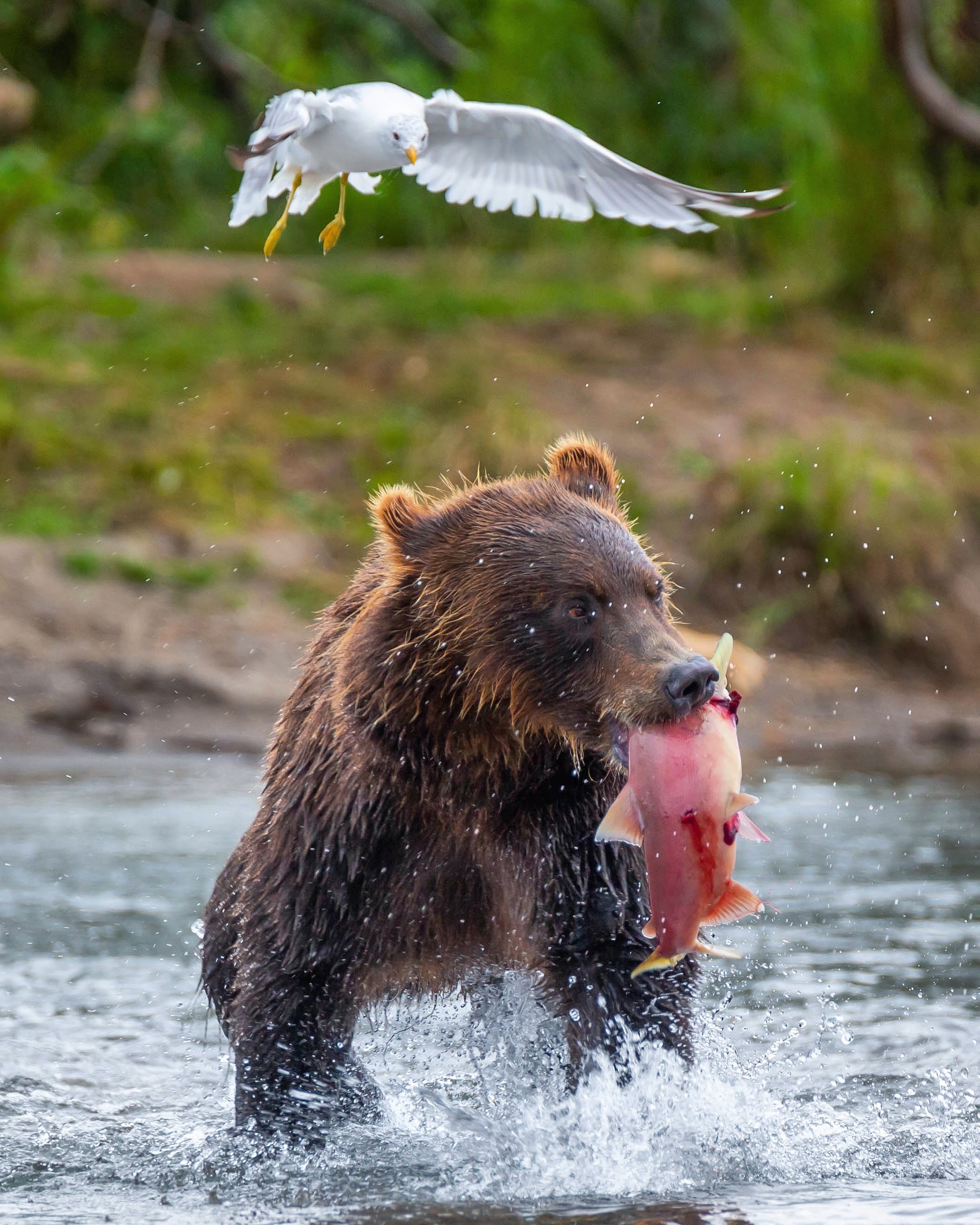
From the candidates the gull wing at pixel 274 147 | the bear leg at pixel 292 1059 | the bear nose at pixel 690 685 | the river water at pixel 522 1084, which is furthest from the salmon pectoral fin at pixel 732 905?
the gull wing at pixel 274 147

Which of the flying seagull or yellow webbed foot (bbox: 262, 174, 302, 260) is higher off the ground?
the flying seagull

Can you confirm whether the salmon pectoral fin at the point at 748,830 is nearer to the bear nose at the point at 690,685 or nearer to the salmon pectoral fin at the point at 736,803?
the salmon pectoral fin at the point at 736,803

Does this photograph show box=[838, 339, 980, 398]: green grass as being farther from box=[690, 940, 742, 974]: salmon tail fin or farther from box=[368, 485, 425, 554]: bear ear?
box=[690, 940, 742, 974]: salmon tail fin

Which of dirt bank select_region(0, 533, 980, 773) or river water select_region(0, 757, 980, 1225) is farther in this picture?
dirt bank select_region(0, 533, 980, 773)

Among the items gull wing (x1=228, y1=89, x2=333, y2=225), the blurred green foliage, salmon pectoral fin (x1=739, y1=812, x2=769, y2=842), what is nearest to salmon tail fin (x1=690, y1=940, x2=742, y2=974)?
salmon pectoral fin (x1=739, y1=812, x2=769, y2=842)

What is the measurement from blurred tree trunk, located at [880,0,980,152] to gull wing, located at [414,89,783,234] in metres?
8.87

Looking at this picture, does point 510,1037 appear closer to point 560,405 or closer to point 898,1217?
point 898,1217

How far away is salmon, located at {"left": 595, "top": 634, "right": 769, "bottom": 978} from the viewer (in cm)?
396

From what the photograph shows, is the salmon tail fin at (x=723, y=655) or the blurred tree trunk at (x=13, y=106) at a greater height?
the blurred tree trunk at (x=13, y=106)

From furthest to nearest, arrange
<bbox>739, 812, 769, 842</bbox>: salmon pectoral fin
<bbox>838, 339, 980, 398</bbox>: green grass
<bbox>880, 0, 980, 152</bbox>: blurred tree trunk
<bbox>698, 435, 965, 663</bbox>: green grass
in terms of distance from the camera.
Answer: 1. <bbox>838, 339, 980, 398</bbox>: green grass
2. <bbox>880, 0, 980, 152</bbox>: blurred tree trunk
3. <bbox>698, 435, 965, 663</bbox>: green grass
4. <bbox>739, 812, 769, 842</bbox>: salmon pectoral fin

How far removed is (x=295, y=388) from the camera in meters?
12.5

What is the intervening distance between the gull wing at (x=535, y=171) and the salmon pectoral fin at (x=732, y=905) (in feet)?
5.47

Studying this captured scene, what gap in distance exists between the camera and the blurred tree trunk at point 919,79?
1306cm

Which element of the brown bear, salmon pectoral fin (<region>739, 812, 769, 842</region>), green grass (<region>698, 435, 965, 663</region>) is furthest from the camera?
green grass (<region>698, 435, 965, 663</region>)
